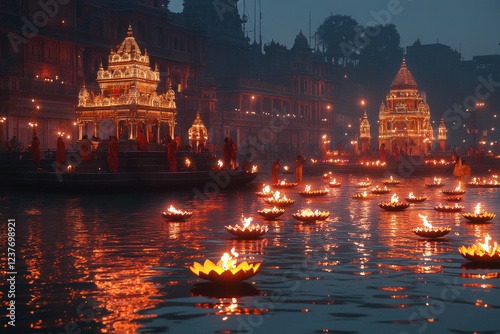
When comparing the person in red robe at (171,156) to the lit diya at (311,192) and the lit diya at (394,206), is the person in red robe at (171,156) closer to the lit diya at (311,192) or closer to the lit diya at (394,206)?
the lit diya at (311,192)

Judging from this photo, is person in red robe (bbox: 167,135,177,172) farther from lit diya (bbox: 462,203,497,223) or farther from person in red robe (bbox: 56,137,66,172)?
lit diya (bbox: 462,203,497,223)

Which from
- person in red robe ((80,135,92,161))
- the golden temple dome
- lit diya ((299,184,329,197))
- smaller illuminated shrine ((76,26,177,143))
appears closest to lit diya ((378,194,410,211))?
lit diya ((299,184,329,197))

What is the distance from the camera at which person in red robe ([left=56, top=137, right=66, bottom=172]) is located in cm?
3004

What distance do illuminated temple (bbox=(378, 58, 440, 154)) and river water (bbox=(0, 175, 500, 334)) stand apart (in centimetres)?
5032

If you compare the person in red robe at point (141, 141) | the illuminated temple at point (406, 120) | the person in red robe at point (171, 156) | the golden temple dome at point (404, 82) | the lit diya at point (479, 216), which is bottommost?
the lit diya at point (479, 216)

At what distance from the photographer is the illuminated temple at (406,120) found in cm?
6725

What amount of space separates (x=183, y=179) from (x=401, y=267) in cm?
2082

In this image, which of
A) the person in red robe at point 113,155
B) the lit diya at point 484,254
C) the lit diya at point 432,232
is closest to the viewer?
the lit diya at point 484,254

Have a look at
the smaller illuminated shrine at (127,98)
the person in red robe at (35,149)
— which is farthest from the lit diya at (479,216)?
the smaller illuminated shrine at (127,98)

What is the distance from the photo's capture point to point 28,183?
2931cm

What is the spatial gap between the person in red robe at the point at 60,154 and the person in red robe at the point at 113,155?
2268mm

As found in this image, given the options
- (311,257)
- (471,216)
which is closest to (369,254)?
(311,257)

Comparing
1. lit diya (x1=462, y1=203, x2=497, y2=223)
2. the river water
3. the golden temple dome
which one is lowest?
the river water

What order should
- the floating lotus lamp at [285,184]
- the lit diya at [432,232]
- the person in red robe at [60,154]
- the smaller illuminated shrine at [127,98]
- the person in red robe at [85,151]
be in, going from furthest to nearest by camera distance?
1. the smaller illuminated shrine at [127,98]
2. the person in red robe at [85,151]
3. the floating lotus lamp at [285,184]
4. the person in red robe at [60,154]
5. the lit diya at [432,232]
